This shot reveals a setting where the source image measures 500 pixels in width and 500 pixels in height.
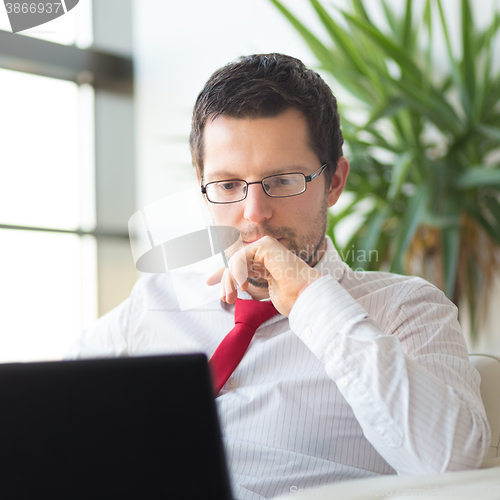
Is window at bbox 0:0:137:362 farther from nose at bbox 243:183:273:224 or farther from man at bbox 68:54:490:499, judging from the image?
nose at bbox 243:183:273:224

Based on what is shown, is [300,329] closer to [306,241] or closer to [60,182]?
[306,241]

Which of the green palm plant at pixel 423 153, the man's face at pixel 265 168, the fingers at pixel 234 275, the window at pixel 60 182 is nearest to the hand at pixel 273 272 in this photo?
the fingers at pixel 234 275

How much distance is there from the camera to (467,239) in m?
2.21

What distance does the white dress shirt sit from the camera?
2.54 feet

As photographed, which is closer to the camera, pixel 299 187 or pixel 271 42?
pixel 299 187

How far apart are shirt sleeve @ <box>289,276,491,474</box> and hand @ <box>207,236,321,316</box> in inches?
1.3

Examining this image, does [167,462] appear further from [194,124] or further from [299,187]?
[194,124]

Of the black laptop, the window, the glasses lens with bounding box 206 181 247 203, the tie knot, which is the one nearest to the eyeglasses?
the glasses lens with bounding box 206 181 247 203

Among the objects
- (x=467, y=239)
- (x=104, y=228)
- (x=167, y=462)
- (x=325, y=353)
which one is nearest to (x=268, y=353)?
(x=325, y=353)

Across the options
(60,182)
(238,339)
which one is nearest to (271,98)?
(238,339)

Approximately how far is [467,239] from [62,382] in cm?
207

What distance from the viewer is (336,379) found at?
0.82m

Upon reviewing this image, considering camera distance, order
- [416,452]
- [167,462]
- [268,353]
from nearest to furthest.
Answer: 1. [167,462]
2. [416,452]
3. [268,353]

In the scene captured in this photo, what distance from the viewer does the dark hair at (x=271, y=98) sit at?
113cm
